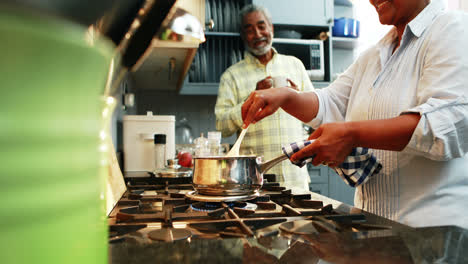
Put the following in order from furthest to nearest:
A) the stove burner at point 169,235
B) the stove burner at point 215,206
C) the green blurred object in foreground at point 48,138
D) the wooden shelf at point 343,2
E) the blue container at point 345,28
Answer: the wooden shelf at point 343,2 < the blue container at point 345,28 < the stove burner at point 215,206 < the stove burner at point 169,235 < the green blurred object in foreground at point 48,138

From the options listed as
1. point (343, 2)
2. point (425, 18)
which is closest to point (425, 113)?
point (425, 18)

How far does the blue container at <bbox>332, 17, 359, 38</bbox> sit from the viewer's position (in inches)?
113

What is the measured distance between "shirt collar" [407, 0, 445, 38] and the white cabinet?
1835mm

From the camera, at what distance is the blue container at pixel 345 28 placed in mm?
2858

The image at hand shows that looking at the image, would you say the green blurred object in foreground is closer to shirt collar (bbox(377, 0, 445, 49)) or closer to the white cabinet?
shirt collar (bbox(377, 0, 445, 49))

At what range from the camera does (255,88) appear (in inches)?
80.3

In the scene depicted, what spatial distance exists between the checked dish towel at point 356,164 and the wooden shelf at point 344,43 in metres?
2.25

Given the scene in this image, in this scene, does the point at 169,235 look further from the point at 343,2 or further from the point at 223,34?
the point at 343,2

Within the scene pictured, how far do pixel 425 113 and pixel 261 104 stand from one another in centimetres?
44

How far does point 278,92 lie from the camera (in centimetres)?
105

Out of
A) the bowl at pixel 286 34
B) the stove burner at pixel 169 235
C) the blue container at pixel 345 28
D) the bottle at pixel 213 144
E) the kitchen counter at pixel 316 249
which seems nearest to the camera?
the kitchen counter at pixel 316 249

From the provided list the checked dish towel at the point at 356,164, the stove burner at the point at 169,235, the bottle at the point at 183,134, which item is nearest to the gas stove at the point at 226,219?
the stove burner at the point at 169,235

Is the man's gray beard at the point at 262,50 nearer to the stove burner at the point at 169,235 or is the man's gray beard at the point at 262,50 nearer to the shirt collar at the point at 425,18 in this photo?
the shirt collar at the point at 425,18

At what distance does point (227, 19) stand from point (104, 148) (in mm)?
2569
